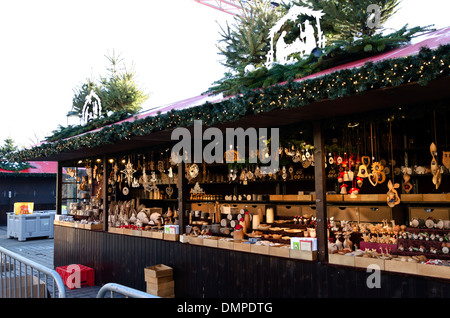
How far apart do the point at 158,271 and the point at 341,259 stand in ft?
10.5

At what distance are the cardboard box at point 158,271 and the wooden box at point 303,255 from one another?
2.45m

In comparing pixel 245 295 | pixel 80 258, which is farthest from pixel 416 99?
pixel 80 258

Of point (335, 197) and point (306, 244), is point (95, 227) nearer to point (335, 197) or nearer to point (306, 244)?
point (335, 197)

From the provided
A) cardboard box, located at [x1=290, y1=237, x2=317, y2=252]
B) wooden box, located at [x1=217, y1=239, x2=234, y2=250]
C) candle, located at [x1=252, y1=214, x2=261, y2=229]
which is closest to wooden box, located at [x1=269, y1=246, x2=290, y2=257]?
cardboard box, located at [x1=290, y1=237, x2=317, y2=252]

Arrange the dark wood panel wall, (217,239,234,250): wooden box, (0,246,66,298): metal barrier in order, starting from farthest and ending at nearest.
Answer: (217,239,234,250): wooden box → the dark wood panel wall → (0,246,66,298): metal barrier

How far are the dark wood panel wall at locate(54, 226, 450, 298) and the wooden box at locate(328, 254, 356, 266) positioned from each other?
0.24ft

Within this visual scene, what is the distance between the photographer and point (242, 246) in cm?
576

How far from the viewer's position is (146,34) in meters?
30.5

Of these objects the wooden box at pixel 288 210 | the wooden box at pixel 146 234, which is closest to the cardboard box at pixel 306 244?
the wooden box at pixel 146 234

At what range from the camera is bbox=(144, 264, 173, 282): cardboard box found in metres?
6.46

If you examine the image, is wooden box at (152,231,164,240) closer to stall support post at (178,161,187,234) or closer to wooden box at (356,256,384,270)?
stall support post at (178,161,187,234)

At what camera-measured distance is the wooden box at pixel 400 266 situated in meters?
4.05
